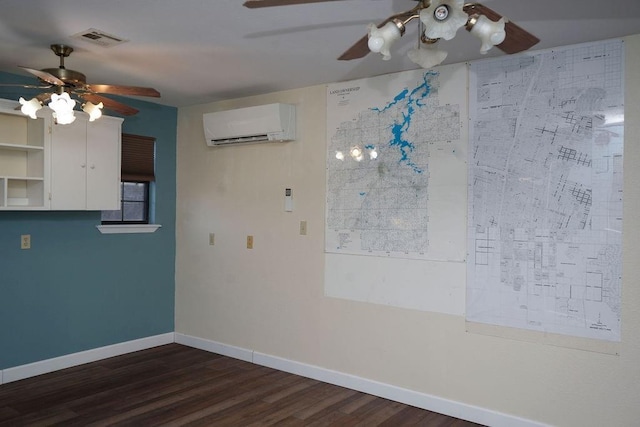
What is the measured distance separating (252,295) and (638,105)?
343 centimetres

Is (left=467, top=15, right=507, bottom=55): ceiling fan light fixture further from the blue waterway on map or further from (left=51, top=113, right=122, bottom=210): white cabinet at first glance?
(left=51, top=113, right=122, bottom=210): white cabinet

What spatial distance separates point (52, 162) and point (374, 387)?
3.13m

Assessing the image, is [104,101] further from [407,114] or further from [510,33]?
[510,33]

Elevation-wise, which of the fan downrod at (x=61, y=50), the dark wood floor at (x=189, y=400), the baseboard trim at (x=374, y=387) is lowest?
the dark wood floor at (x=189, y=400)

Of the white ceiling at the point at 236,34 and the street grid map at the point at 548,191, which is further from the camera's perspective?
the street grid map at the point at 548,191

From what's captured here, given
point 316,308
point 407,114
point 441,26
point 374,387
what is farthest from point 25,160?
point 441,26

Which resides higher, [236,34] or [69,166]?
[236,34]

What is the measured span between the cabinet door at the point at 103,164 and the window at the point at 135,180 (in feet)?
1.27

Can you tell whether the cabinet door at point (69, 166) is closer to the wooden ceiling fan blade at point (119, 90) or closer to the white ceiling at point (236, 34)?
the white ceiling at point (236, 34)

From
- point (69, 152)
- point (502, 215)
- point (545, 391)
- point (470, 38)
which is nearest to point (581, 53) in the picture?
point (470, 38)

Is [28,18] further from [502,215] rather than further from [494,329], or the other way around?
[494,329]

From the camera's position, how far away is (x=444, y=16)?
1892 millimetres

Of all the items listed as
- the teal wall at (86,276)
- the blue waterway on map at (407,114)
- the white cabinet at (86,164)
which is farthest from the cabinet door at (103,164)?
the blue waterway on map at (407,114)

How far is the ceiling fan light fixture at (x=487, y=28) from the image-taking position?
1.96 meters
